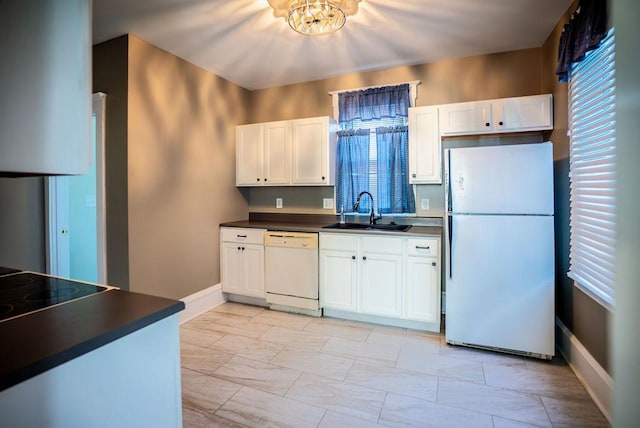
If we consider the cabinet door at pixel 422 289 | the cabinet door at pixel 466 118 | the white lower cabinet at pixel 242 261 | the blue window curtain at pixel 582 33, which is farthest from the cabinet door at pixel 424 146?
the white lower cabinet at pixel 242 261

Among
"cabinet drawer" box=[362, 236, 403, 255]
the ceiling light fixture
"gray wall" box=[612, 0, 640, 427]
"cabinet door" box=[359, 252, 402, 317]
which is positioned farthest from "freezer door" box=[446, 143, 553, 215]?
"gray wall" box=[612, 0, 640, 427]

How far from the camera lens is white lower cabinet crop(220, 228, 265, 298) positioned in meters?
3.38

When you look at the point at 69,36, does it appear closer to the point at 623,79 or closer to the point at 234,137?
the point at 623,79

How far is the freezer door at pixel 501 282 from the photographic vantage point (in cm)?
228

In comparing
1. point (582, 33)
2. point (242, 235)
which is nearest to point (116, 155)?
point (242, 235)

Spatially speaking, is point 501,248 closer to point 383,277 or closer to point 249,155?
point 383,277

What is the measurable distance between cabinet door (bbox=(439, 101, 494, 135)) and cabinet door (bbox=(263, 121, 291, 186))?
1.63 m

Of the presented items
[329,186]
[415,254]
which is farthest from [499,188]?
[329,186]

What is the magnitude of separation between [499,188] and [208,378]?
2477 millimetres

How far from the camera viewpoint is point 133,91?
2.63 meters

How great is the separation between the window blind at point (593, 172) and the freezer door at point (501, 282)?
0.67 ft

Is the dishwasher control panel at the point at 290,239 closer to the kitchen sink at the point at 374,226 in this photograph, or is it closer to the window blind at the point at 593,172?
the kitchen sink at the point at 374,226

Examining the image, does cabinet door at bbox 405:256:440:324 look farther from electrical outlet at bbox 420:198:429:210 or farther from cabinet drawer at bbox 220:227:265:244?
cabinet drawer at bbox 220:227:265:244

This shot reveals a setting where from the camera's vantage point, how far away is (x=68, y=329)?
2.68 ft
